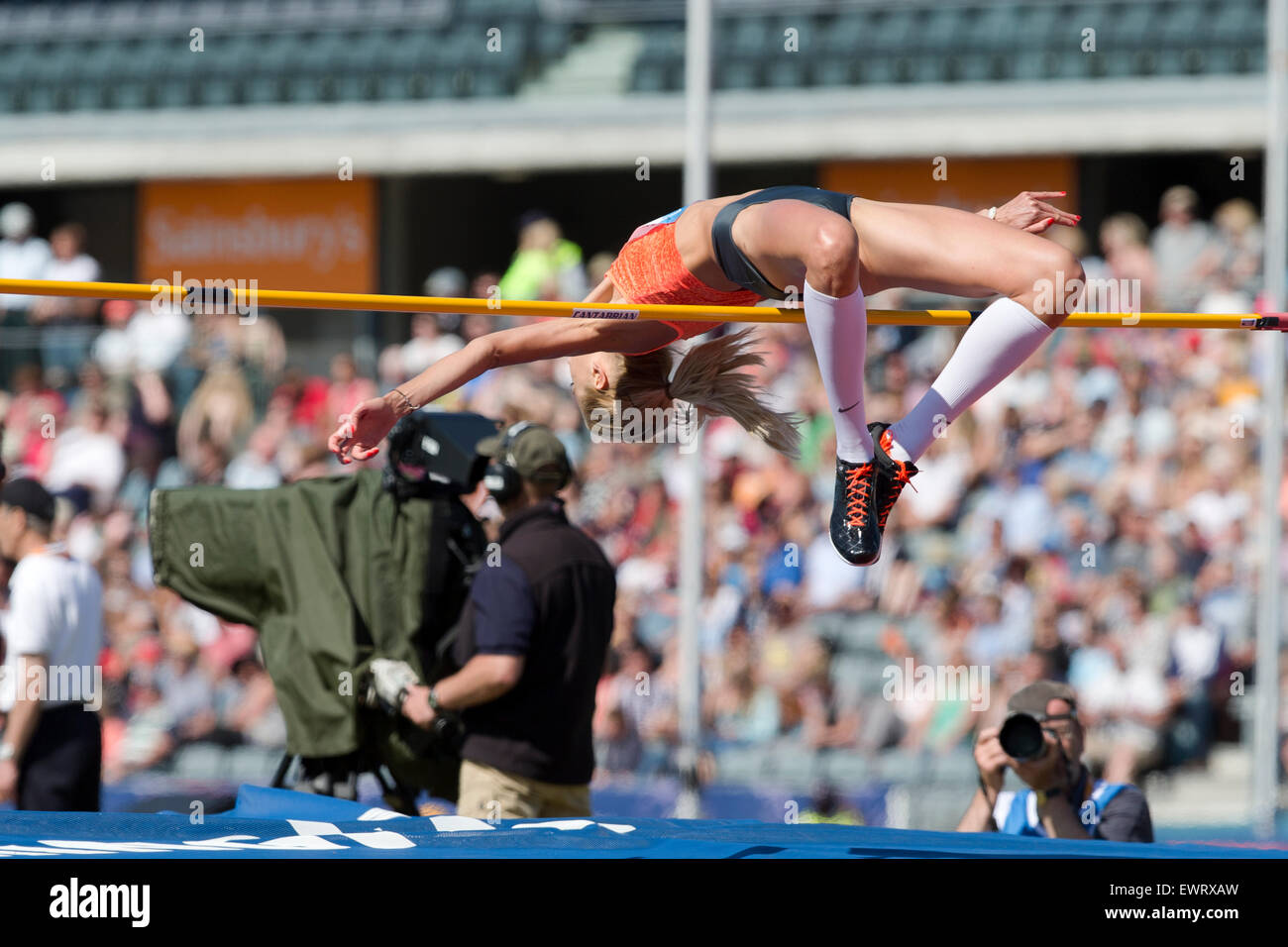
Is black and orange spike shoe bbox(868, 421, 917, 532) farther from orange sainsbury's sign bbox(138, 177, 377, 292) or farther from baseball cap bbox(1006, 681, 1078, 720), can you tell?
orange sainsbury's sign bbox(138, 177, 377, 292)

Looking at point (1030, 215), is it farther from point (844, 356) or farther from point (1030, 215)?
point (844, 356)

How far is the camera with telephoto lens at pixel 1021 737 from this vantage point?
4.28 metres

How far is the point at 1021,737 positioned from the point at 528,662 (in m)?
1.37

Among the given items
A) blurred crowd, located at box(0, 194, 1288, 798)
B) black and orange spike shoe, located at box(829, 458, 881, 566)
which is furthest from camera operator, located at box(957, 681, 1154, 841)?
blurred crowd, located at box(0, 194, 1288, 798)

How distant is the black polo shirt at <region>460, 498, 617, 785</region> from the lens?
493 centimetres

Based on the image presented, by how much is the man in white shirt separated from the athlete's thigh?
265 cm

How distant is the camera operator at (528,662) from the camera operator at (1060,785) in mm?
1130

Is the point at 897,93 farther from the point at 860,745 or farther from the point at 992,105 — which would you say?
the point at 860,745

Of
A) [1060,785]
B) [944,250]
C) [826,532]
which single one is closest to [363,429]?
[944,250]

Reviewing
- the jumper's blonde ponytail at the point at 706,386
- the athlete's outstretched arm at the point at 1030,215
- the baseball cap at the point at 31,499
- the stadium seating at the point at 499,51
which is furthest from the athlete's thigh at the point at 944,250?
the stadium seating at the point at 499,51

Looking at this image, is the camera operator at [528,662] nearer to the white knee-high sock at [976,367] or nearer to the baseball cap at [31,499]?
the white knee-high sock at [976,367]
